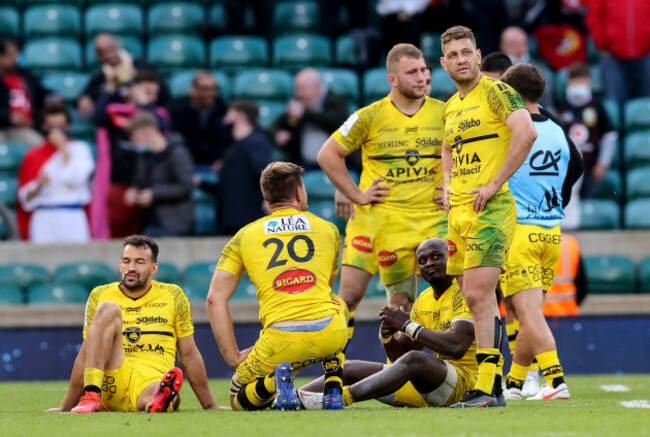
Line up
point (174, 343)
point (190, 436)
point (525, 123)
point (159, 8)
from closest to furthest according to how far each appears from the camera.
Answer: point (190, 436) → point (525, 123) → point (174, 343) → point (159, 8)

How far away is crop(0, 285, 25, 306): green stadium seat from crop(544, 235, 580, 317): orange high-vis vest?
516 centimetres

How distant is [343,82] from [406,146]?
19.8ft

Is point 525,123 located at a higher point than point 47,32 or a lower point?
lower

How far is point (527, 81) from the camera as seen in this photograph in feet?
27.1

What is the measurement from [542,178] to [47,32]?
9.45 metres

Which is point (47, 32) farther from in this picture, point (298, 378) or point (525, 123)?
point (525, 123)

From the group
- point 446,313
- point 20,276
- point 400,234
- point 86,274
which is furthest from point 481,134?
point 20,276

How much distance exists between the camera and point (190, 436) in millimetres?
5598

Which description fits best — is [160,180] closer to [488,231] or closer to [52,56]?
[52,56]

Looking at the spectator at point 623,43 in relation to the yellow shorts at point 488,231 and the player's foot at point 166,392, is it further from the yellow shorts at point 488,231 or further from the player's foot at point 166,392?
the player's foot at point 166,392

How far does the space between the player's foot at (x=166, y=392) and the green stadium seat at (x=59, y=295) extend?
5.17 meters

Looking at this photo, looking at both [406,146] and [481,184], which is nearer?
[481,184]

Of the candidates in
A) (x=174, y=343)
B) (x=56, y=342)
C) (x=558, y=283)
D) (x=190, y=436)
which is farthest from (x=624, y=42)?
(x=190, y=436)

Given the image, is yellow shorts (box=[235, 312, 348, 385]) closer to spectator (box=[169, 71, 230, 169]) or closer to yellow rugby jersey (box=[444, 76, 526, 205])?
yellow rugby jersey (box=[444, 76, 526, 205])
